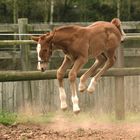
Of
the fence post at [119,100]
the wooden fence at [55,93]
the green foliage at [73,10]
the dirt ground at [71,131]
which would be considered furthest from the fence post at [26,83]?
the green foliage at [73,10]

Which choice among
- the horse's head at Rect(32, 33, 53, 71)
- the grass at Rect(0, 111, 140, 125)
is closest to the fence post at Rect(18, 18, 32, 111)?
the grass at Rect(0, 111, 140, 125)

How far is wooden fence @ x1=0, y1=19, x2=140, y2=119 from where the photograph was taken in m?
8.20

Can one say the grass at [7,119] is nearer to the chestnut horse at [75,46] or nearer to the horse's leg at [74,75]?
the chestnut horse at [75,46]

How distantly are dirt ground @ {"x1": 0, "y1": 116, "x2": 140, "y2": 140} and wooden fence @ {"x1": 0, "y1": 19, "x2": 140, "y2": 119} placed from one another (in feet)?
2.24

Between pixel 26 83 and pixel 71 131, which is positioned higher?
pixel 26 83

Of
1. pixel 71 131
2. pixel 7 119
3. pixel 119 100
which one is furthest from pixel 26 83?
pixel 71 131

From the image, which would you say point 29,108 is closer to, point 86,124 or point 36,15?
point 86,124

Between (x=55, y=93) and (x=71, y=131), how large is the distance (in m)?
1.94

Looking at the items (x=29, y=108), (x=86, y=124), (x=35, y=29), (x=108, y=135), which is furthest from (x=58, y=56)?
(x=108, y=135)

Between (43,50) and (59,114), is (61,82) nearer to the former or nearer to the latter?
(43,50)

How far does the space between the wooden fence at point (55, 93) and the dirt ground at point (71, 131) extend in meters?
0.68

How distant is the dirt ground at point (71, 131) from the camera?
6.06 m

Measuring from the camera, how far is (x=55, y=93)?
8523mm

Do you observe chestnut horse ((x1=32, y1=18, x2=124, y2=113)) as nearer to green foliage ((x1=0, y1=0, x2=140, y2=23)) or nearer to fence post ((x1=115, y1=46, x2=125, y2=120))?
fence post ((x1=115, y1=46, x2=125, y2=120))
